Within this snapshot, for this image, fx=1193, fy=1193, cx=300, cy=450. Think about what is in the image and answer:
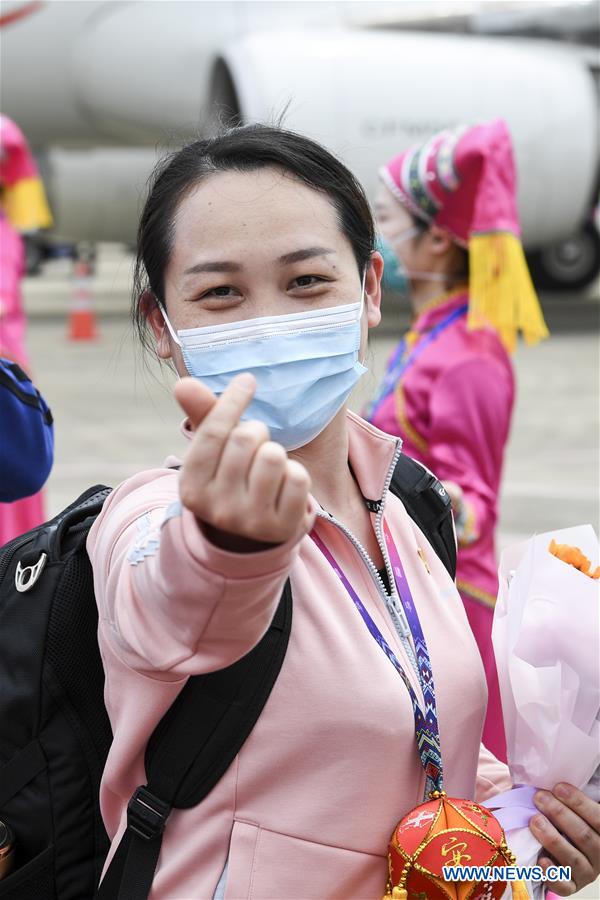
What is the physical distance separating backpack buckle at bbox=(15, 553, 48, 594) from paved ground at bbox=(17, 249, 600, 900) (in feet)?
6.99

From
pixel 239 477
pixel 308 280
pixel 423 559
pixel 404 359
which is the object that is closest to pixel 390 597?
pixel 423 559

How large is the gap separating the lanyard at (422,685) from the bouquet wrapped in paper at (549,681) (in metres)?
0.12

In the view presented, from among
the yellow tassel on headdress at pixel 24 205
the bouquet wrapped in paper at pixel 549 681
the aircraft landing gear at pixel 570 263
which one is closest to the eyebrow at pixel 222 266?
the bouquet wrapped in paper at pixel 549 681

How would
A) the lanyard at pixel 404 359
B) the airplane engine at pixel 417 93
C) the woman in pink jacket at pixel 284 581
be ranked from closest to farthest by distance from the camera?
the woman in pink jacket at pixel 284 581, the lanyard at pixel 404 359, the airplane engine at pixel 417 93

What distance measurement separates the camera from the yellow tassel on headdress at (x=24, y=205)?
15.6 feet

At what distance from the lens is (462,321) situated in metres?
3.13

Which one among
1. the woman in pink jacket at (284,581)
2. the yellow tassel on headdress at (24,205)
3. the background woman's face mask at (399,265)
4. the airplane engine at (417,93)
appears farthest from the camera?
the airplane engine at (417,93)

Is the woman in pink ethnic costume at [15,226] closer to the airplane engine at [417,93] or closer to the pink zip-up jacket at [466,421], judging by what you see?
the pink zip-up jacket at [466,421]

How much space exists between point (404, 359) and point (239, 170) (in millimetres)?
1730

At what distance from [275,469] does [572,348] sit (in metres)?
11.2

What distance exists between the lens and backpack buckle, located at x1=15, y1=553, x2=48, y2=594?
1.39m

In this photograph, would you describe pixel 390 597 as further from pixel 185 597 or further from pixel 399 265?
pixel 399 265

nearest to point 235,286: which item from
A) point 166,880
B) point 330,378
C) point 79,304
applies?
point 330,378

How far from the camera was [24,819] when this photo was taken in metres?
1.42
